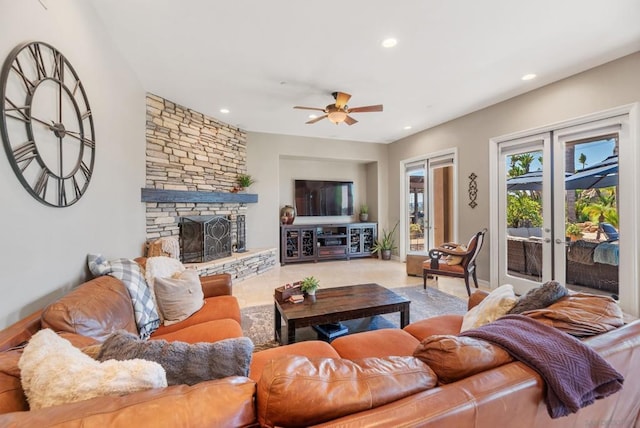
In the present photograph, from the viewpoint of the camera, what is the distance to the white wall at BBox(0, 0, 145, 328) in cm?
134

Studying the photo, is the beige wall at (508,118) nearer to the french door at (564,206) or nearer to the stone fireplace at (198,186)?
the french door at (564,206)

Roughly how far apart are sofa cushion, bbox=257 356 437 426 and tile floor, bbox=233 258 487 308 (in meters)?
2.89

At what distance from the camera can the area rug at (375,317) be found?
2632 millimetres

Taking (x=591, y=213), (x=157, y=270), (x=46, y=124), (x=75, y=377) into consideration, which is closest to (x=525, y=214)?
(x=591, y=213)

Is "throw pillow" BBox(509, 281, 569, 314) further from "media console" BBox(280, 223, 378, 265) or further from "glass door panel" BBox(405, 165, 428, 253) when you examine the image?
"media console" BBox(280, 223, 378, 265)

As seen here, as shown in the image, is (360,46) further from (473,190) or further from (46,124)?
(473,190)

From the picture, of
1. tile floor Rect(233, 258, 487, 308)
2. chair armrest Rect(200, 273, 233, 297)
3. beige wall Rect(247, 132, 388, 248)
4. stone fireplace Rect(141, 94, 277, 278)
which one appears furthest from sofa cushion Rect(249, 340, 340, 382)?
beige wall Rect(247, 132, 388, 248)

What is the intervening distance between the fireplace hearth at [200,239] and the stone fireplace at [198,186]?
1 cm

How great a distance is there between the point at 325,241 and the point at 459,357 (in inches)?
216

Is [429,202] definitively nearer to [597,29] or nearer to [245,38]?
[597,29]

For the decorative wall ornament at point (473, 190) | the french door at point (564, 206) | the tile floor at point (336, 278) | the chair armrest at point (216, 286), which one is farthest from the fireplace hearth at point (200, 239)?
the french door at point (564, 206)

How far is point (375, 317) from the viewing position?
9.76ft

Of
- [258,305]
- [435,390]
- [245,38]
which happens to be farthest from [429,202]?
[435,390]

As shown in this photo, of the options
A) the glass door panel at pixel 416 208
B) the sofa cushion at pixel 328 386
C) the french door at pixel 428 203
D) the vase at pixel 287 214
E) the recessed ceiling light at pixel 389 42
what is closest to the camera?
the sofa cushion at pixel 328 386
